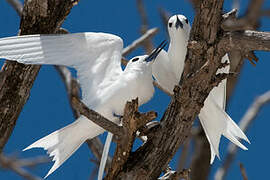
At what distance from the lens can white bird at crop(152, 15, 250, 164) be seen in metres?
3.07

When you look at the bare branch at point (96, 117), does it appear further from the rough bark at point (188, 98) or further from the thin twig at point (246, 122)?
the thin twig at point (246, 122)

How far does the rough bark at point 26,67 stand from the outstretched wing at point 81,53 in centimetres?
19

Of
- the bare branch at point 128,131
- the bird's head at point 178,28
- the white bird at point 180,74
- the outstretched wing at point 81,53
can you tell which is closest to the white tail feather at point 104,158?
the bare branch at point 128,131

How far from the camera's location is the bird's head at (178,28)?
3.09 m

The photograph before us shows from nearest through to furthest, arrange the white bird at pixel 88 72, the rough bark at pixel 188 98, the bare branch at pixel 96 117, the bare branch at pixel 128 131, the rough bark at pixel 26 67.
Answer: the bare branch at pixel 96 117 → the bare branch at pixel 128 131 → the rough bark at pixel 188 98 → the white bird at pixel 88 72 → the rough bark at pixel 26 67

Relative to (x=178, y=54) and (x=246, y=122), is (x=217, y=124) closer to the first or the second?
(x=178, y=54)

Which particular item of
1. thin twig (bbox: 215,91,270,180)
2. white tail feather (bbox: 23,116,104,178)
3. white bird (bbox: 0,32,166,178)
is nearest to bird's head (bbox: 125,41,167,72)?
white bird (bbox: 0,32,166,178)

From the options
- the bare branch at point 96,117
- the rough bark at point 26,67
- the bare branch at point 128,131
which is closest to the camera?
the bare branch at point 96,117

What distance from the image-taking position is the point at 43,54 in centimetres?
282

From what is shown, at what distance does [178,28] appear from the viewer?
309 cm

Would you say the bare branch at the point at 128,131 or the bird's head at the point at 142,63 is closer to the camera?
the bare branch at the point at 128,131

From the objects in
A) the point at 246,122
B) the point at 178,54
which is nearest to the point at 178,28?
the point at 178,54

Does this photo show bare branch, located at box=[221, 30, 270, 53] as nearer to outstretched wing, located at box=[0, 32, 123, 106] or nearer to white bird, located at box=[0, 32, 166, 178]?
white bird, located at box=[0, 32, 166, 178]

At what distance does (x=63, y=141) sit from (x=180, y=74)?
2.32 ft
